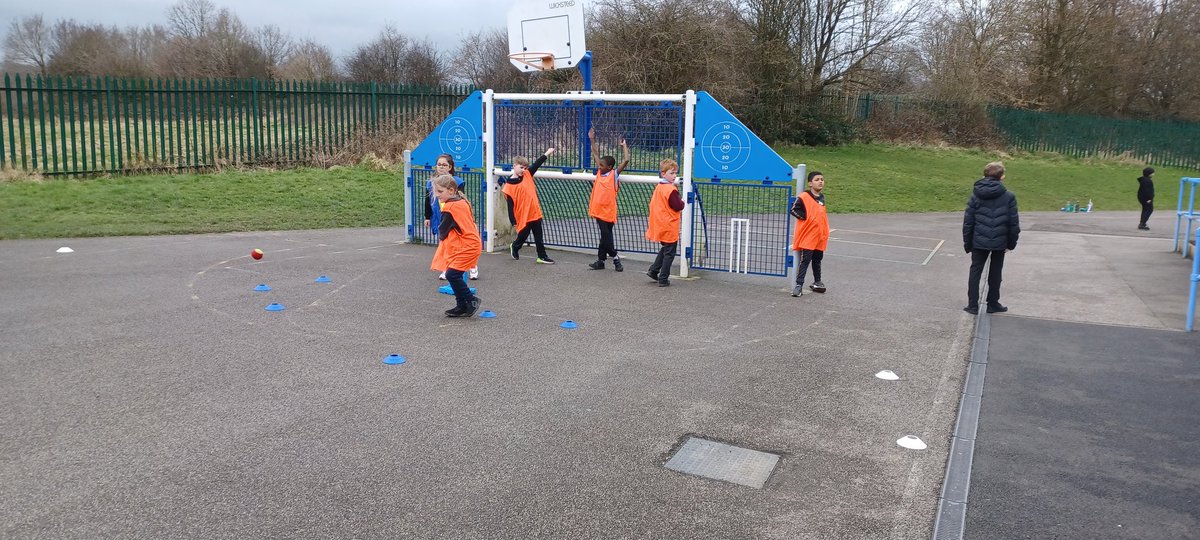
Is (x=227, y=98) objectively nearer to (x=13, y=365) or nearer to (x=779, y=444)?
(x=13, y=365)

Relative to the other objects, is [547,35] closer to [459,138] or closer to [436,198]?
[459,138]

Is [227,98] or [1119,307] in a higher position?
[227,98]

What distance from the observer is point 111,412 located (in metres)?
5.74

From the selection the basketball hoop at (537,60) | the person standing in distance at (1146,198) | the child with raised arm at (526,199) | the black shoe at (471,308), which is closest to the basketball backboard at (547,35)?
the basketball hoop at (537,60)

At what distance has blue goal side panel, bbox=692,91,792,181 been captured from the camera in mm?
10438

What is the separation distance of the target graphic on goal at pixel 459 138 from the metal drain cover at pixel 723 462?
839 centimetres

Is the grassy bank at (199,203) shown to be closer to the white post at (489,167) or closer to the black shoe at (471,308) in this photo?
the white post at (489,167)

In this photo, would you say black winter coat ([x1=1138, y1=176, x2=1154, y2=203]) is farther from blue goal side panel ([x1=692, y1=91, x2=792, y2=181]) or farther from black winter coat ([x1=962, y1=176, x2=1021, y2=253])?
blue goal side panel ([x1=692, y1=91, x2=792, y2=181])

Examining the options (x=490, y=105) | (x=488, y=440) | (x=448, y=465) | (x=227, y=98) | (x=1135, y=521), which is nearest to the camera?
(x=1135, y=521)

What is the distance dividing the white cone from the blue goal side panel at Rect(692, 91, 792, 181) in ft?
17.0

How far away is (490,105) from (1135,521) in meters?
9.91

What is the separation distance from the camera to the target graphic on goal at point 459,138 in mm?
12930

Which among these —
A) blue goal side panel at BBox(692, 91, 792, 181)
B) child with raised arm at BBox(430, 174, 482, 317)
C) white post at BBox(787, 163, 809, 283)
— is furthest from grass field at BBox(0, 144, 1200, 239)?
white post at BBox(787, 163, 809, 283)

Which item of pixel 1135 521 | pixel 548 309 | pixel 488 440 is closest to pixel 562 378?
pixel 488 440
